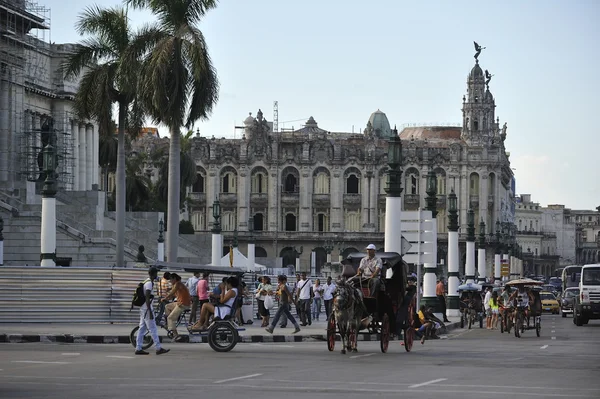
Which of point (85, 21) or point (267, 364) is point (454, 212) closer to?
point (85, 21)

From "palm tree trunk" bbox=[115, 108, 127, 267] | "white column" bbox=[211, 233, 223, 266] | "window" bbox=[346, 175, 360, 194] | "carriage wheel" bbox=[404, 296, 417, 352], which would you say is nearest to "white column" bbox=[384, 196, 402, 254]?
"carriage wheel" bbox=[404, 296, 417, 352]

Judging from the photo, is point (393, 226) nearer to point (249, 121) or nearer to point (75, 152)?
point (75, 152)

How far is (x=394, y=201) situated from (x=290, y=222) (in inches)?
3902

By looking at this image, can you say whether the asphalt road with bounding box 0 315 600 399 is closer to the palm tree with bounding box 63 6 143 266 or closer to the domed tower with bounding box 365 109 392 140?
the palm tree with bounding box 63 6 143 266

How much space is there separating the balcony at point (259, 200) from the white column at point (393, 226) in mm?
97225

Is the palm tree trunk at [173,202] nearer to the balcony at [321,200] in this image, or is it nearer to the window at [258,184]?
the window at [258,184]

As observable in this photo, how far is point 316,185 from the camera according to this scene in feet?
437

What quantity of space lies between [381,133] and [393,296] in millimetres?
117480

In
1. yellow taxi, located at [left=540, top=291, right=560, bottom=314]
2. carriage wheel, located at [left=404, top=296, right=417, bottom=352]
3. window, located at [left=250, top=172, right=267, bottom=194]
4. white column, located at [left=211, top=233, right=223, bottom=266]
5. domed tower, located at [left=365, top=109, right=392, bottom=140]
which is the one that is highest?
domed tower, located at [left=365, top=109, right=392, bottom=140]

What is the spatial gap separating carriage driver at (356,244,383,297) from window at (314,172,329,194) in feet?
351

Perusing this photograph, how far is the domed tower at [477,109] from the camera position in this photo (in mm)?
135750

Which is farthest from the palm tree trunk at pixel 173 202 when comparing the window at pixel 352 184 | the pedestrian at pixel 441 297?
the window at pixel 352 184

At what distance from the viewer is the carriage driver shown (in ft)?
84.0

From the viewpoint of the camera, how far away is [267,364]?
22859 millimetres
